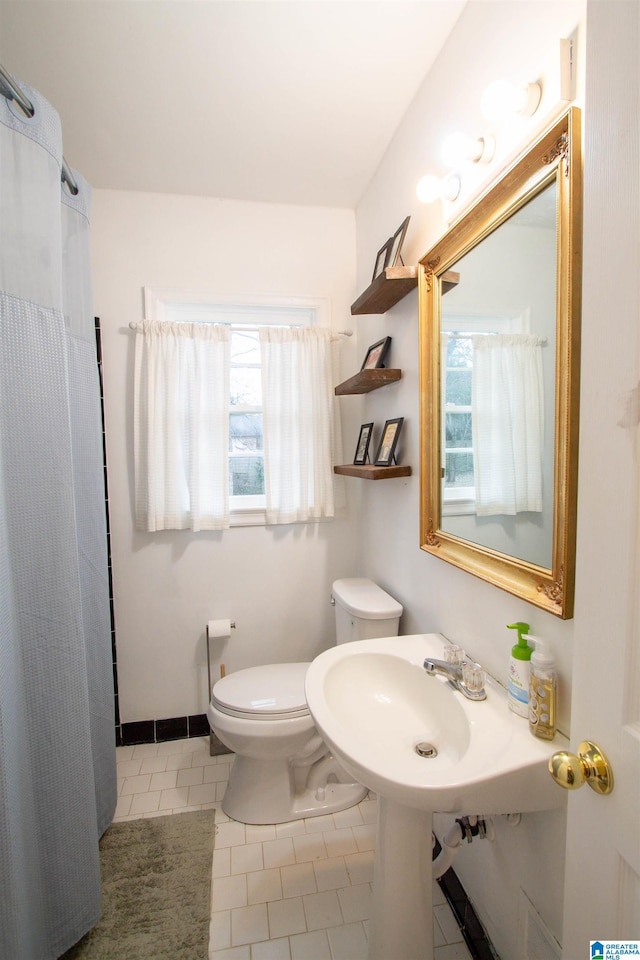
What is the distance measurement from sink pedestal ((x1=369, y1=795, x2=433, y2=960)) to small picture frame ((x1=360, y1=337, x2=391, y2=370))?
55.5 inches

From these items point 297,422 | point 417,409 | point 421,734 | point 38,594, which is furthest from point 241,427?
point 421,734

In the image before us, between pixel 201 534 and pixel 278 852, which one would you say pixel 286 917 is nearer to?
pixel 278 852

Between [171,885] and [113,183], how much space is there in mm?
2638


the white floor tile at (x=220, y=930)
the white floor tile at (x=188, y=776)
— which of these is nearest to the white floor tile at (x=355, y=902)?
the white floor tile at (x=220, y=930)

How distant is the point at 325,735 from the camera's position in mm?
875

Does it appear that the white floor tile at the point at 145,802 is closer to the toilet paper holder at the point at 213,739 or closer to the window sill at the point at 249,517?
the toilet paper holder at the point at 213,739

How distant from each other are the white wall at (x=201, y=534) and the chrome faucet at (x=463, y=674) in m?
1.06

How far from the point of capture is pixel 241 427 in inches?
81.4

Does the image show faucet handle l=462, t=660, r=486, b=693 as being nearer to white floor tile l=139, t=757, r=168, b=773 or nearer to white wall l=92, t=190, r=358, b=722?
white wall l=92, t=190, r=358, b=722

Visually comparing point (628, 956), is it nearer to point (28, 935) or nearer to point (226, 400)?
point (28, 935)

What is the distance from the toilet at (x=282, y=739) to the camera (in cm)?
150

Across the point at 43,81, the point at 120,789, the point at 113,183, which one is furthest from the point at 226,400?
the point at 120,789

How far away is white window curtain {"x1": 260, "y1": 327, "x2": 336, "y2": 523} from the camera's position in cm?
197

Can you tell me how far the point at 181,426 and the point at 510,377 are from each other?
4.64ft
